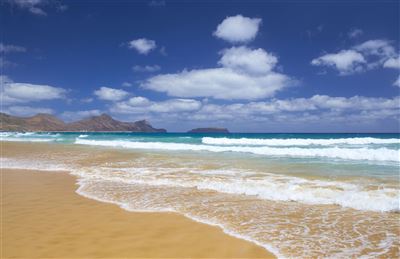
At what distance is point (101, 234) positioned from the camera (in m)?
4.19

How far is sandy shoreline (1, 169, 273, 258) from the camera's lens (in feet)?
11.9

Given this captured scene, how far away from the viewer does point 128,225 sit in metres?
4.62

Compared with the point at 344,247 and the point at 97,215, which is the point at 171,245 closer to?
the point at 97,215

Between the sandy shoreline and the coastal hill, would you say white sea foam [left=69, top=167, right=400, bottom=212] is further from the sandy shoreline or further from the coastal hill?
the coastal hill

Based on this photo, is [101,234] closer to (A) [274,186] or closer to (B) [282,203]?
(B) [282,203]

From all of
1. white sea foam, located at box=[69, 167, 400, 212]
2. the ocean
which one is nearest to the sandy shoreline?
the ocean

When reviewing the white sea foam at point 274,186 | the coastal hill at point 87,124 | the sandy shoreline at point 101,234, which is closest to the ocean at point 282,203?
the white sea foam at point 274,186

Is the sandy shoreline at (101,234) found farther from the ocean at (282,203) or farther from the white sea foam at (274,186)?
the white sea foam at (274,186)

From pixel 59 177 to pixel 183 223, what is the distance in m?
6.52

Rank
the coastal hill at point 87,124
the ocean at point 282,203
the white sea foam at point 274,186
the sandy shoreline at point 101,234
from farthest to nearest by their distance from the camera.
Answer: the coastal hill at point 87,124 → the white sea foam at point 274,186 → the ocean at point 282,203 → the sandy shoreline at point 101,234

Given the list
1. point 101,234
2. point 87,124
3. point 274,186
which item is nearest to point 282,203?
point 274,186

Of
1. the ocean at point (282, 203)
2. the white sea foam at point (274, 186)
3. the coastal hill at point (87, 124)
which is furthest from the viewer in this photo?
the coastal hill at point (87, 124)

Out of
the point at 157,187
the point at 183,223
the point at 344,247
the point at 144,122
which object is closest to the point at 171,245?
the point at 183,223

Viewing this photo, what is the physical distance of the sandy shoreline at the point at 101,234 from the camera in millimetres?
3629
